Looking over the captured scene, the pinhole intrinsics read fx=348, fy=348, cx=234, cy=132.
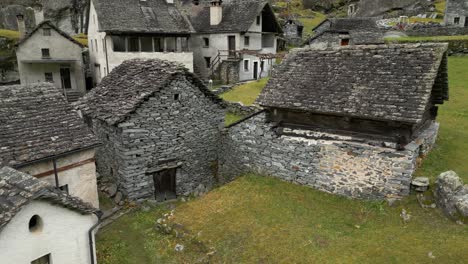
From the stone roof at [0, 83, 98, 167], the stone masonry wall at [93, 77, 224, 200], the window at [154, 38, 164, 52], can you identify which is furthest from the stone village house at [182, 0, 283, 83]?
the stone roof at [0, 83, 98, 167]

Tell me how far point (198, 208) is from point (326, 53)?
8.06 m

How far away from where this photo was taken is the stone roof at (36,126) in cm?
1055

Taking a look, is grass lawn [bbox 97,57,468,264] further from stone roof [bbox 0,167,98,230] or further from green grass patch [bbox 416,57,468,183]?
stone roof [bbox 0,167,98,230]

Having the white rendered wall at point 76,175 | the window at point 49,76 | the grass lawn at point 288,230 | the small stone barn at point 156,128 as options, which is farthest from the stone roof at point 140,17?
the grass lawn at point 288,230

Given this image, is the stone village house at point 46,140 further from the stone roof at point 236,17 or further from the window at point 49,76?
the stone roof at point 236,17

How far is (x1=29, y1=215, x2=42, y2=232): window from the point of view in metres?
7.81

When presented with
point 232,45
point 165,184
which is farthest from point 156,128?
point 232,45

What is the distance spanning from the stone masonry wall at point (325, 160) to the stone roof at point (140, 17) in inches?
692

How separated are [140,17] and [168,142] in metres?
19.5

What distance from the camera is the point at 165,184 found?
16.0m

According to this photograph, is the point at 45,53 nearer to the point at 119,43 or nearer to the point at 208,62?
the point at 119,43

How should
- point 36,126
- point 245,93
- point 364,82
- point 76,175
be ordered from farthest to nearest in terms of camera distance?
1. point 245,93
2. point 364,82
3. point 76,175
4. point 36,126

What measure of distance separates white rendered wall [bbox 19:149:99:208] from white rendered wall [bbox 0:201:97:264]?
123 inches

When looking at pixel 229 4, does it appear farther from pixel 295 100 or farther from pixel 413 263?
pixel 413 263
